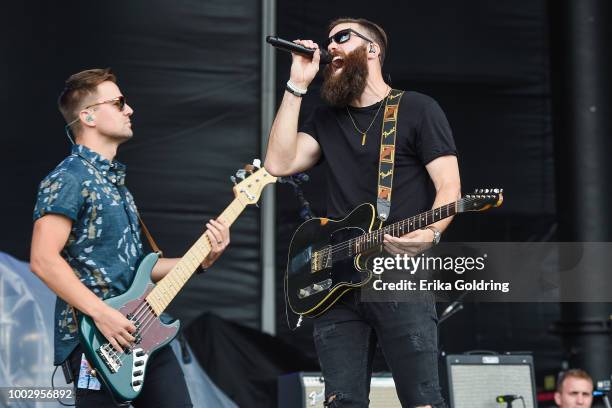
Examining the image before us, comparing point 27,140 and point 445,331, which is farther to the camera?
point 445,331

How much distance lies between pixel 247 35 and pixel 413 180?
3907 millimetres

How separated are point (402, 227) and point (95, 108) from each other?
1.36 meters

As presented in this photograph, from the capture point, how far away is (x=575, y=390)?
19.6ft

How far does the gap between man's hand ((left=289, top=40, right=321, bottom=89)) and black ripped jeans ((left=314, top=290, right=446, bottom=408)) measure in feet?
2.63

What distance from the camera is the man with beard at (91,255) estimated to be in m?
3.73

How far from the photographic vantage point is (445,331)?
747cm

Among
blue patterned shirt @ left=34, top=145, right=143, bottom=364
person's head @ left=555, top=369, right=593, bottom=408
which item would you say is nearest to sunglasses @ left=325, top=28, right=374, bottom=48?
blue patterned shirt @ left=34, top=145, right=143, bottom=364

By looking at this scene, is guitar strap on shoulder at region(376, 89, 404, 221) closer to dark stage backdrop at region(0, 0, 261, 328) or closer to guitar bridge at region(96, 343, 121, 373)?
guitar bridge at region(96, 343, 121, 373)

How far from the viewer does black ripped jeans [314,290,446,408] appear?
3.47m

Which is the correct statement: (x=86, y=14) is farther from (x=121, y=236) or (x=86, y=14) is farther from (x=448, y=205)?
(x=448, y=205)

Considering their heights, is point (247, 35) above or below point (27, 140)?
above

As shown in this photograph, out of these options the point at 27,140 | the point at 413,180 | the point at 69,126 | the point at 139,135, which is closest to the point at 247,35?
the point at 139,135

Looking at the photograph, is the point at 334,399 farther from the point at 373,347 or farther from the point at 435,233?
the point at 435,233

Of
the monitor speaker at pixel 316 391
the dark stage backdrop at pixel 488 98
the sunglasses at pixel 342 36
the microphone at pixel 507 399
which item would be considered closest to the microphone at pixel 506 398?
the microphone at pixel 507 399
